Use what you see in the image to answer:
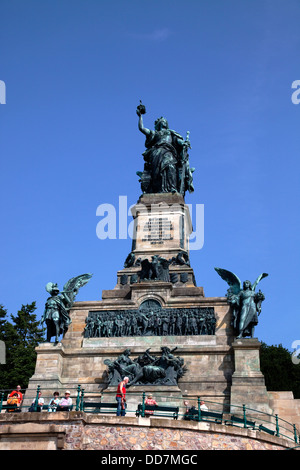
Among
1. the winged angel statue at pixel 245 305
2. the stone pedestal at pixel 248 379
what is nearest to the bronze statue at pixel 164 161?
the winged angel statue at pixel 245 305

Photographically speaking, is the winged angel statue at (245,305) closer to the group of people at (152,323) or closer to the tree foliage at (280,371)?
the group of people at (152,323)

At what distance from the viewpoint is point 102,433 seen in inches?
736

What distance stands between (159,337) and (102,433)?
9715 millimetres

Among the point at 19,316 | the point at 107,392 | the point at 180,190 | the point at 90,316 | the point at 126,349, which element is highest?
the point at 180,190

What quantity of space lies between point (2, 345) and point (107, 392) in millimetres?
15542

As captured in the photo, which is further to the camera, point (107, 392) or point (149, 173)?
point (149, 173)

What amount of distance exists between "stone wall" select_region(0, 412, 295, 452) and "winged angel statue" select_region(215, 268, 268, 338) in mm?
8881

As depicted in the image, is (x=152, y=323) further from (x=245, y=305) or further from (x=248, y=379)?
(x=248, y=379)

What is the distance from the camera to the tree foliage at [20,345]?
36.9 m

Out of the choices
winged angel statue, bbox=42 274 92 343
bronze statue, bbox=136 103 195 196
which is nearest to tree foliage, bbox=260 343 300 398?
bronze statue, bbox=136 103 195 196

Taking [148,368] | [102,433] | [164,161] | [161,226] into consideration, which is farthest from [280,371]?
[102,433]

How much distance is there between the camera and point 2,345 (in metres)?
39.3
